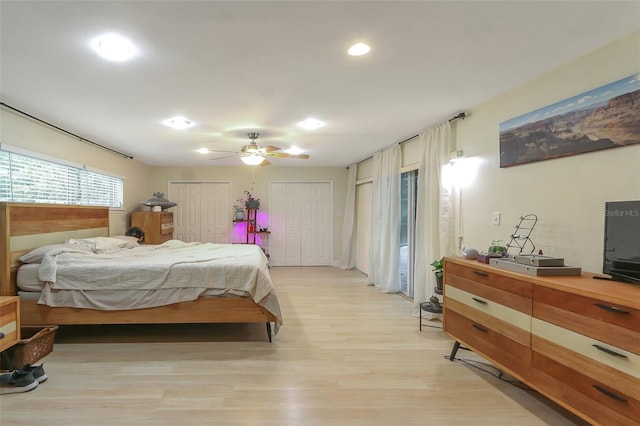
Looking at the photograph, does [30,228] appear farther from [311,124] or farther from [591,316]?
[591,316]

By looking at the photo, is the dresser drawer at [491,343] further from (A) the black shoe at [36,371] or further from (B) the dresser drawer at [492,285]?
(A) the black shoe at [36,371]

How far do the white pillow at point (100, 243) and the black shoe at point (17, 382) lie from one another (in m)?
1.70

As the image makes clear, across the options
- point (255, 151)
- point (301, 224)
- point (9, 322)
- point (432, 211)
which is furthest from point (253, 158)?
point (301, 224)

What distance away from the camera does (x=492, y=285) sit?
2.22m

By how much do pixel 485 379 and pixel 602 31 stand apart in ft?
8.12

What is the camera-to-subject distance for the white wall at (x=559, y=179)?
191 centimetres

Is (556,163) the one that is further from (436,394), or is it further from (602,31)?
(436,394)

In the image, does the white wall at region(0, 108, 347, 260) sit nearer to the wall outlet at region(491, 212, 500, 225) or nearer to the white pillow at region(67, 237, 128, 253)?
the white pillow at region(67, 237, 128, 253)

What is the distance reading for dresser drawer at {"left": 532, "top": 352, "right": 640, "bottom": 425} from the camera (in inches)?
56.9

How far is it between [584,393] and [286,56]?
2.62 m

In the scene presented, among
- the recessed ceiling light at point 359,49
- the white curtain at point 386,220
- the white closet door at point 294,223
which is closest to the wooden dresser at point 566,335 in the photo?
the recessed ceiling light at point 359,49

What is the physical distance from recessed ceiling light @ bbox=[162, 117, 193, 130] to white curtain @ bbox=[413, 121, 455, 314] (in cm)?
292

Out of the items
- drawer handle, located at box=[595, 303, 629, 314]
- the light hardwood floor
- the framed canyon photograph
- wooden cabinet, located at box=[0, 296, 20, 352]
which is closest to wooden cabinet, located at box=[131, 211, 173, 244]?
the light hardwood floor

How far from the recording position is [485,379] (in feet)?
7.93
